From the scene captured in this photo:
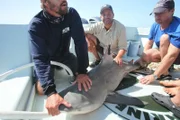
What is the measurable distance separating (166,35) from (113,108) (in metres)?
1.54

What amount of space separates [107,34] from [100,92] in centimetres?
180

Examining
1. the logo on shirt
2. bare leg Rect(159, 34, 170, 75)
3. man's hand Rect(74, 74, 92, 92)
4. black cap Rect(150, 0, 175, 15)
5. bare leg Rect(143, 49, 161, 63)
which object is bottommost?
bare leg Rect(143, 49, 161, 63)

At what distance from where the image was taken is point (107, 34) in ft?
12.0

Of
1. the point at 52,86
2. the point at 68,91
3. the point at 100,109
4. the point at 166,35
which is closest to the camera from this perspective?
the point at 52,86

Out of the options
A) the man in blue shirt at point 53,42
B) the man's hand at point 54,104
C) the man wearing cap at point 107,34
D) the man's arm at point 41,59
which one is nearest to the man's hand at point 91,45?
the man wearing cap at point 107,34

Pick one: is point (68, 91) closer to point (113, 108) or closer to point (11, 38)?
point (113, 108)

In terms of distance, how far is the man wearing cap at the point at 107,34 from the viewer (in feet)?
11.5

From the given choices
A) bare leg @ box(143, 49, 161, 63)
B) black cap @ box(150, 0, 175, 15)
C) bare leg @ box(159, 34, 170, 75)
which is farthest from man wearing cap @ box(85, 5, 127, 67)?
black cap @ box(150, 0, 175, 15)

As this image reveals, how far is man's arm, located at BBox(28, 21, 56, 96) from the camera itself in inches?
67.4

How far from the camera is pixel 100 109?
6.88 feet

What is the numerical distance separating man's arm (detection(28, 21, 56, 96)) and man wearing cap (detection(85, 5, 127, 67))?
164 cm

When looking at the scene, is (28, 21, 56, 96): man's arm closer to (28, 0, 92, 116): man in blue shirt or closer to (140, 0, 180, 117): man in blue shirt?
(28, 0, 92, 116): man in blue shirt

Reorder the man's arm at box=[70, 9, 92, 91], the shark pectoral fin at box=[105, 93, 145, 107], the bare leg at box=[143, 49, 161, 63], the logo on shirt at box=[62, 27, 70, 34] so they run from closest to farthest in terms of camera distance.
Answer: the shark pectoral fin at box=[105, 93, 145, 107]
the man's arm at box=[70, 9, 92, 91]
the logo on shirt at box=[62, 27, 70, 34]
the bare leg at box=[143, 49, 161, 63]

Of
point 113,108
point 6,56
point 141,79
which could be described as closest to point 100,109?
point 113,108
